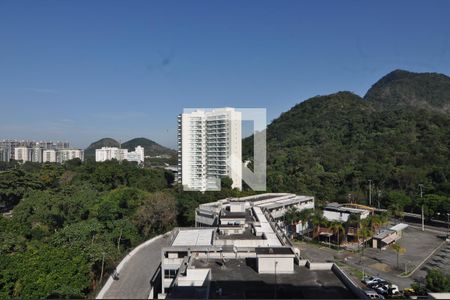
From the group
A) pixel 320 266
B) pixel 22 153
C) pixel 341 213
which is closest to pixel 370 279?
pixel 320 266

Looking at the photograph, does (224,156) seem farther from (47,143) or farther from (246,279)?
(47,143)

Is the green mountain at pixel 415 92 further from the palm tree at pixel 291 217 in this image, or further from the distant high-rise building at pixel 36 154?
the distant high-rise building at pixel 36 154

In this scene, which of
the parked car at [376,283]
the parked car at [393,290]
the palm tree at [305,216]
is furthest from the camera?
the palm tree at [305,216]

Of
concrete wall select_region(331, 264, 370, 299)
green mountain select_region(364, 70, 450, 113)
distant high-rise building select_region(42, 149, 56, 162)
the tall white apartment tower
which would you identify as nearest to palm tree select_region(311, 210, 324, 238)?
concrete wall select_region(331, 264, 370, 299)

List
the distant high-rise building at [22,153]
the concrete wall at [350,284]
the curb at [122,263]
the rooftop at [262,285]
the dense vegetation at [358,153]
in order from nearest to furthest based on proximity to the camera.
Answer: the concrete wall at [350,284], the rooftop at [262,285], the curb at [122,263], the dense vegetation at [358,153], the distant high-rise building at [22,153]

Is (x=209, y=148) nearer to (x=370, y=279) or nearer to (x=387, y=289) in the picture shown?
(x=370, y=279)

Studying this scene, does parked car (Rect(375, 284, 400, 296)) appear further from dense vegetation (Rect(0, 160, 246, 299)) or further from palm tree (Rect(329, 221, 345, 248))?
dense vegetation (Rect(0, 160, 246, 299))

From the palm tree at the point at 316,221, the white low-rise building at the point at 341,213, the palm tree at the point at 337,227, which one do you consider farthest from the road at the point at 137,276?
the white low-rise building at the point at 341,213

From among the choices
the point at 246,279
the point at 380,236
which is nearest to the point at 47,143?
the point at 380,236
